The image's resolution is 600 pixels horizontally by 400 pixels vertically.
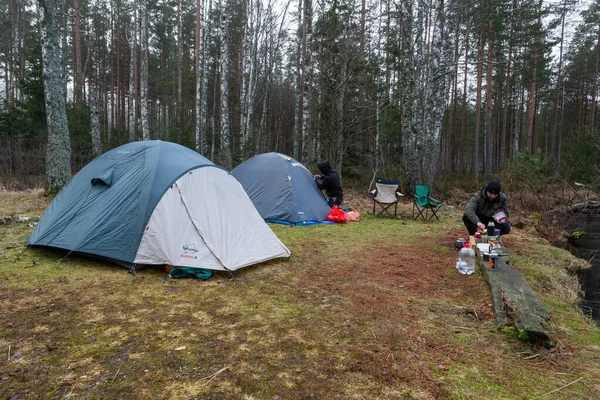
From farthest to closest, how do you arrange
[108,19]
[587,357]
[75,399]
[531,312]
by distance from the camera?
[108,19] < [531,312] < [587,357] < [75,399]

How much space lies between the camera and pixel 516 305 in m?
3.10

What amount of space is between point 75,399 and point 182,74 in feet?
62.0

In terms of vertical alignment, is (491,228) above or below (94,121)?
below

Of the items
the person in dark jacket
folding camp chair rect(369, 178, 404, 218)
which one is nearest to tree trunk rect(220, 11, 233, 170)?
the person in dark jacket


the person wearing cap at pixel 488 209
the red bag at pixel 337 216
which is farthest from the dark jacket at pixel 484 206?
the red bag at pixel 337 216

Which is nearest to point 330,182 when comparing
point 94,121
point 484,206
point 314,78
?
point 484,206

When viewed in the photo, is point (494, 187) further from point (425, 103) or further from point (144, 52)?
point (144, 52)

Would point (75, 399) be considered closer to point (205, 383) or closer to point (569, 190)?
point (205, 383)

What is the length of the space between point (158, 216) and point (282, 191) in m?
3.69

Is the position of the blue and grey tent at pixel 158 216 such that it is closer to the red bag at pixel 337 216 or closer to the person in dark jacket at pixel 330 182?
the red bag at pixel 337 216

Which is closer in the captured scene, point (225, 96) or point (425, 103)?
point (425, 103)

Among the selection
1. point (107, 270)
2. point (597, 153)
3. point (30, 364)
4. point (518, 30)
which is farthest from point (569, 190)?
point (30, 364)

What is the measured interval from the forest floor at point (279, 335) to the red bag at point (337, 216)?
3059mm

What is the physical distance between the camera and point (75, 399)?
77.5 inches
